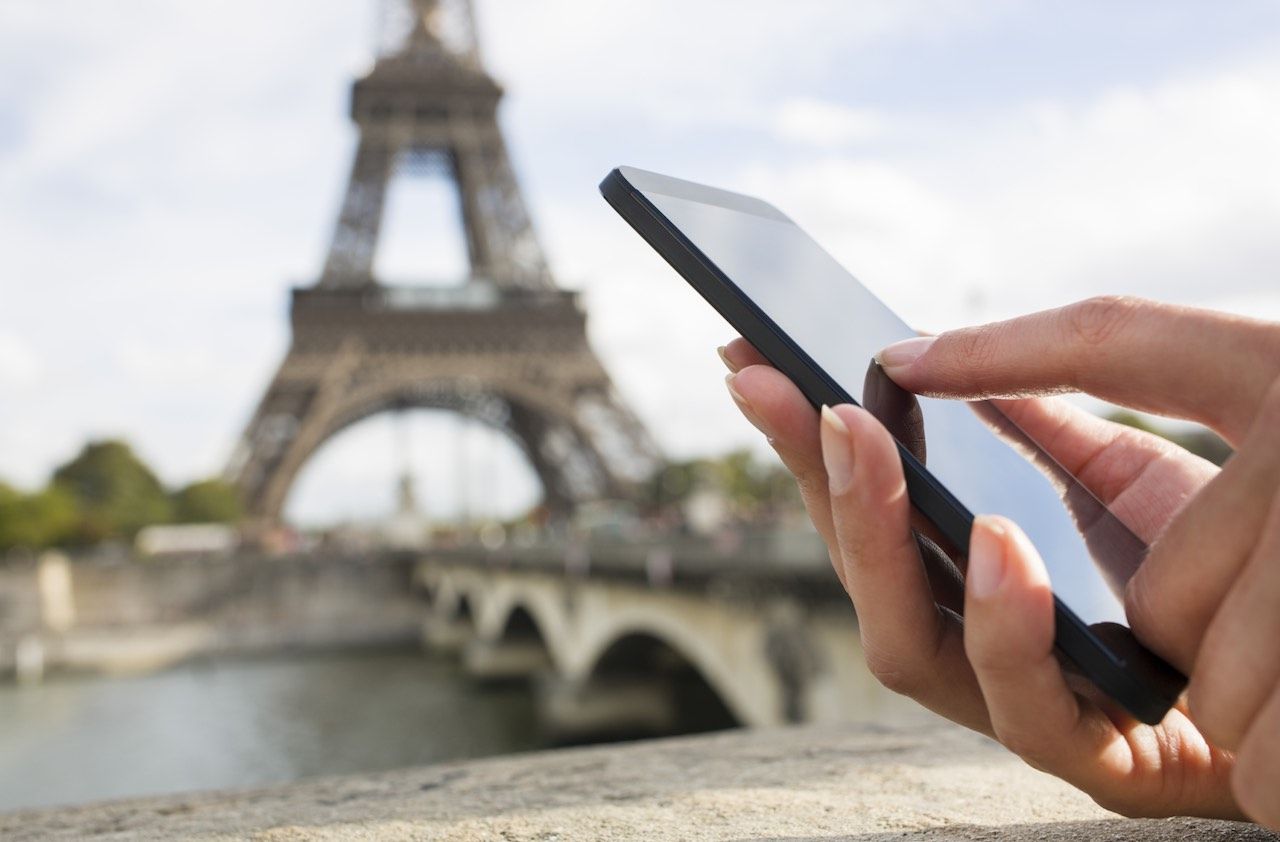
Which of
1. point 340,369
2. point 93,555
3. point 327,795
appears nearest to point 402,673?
point 340,369

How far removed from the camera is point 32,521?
45.0m

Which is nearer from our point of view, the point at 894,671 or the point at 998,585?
the point at 998,585

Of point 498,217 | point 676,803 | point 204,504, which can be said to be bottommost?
point 676,803

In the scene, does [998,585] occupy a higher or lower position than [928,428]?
lower

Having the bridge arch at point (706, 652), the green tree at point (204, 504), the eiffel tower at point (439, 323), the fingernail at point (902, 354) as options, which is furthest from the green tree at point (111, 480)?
the fingernail at point (902, 354)

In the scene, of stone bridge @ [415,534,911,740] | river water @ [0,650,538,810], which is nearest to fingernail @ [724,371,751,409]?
stone bridge @ [415,534,911,740]

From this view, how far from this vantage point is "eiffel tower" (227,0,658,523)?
38.9 m

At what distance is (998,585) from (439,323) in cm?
4057

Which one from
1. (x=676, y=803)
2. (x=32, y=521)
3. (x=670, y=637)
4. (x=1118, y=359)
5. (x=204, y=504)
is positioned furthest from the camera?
(x=204, y=504)

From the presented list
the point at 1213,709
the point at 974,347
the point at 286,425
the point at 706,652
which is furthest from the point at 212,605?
the point at 1213,709

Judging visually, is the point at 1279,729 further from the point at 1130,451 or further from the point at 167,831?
the point at 167,831

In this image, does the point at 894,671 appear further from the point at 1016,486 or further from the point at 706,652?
Result: the point at 706,652

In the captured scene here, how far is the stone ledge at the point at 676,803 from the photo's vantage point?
1.96 meters

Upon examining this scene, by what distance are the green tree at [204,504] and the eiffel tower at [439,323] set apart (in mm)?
11732
